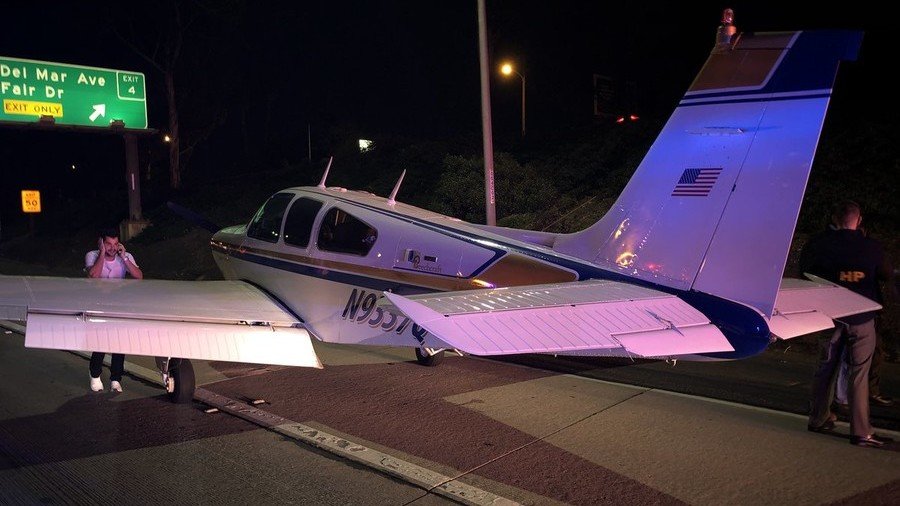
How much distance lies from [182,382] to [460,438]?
3.22 m

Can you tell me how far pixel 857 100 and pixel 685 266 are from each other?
18459 millimetres

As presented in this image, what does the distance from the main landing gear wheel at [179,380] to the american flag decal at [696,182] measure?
5284 millimetres

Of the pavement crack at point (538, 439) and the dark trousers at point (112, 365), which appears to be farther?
the dark trousers at point (112, 365)

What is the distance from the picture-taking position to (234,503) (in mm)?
4688

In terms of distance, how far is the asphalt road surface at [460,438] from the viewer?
481 centimetres

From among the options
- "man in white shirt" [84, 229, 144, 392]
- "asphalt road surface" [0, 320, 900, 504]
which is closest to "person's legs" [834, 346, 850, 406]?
"asphalt road surface" [0, 320, 900, 504]

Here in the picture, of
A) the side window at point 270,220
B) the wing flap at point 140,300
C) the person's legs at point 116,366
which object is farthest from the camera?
the side window at point 270,220

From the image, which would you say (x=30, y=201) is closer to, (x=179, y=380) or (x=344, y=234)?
(x=179, y=380)

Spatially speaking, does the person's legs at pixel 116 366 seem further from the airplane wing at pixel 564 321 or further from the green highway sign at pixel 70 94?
the green highway sign at pixel 70 94

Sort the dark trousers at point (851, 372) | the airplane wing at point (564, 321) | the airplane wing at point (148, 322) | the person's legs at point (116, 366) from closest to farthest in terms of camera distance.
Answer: the airplane wing at point (564, 321) → the dark trousers at point (851, 372) → the airplane wing at point (148, 322) → the person's legs at point (116, 366)

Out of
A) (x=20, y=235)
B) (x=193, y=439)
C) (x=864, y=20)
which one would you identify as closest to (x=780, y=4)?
(x=864, y=20)

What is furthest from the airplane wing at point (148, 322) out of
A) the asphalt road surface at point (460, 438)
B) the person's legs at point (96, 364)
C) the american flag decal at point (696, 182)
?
the american flag decal at point (696, 182)

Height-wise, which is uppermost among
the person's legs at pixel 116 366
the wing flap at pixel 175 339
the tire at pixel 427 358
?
the wing flap at pixel 175 339

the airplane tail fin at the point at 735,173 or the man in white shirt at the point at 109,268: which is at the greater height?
the airplane tail fin at the point at 735,173
